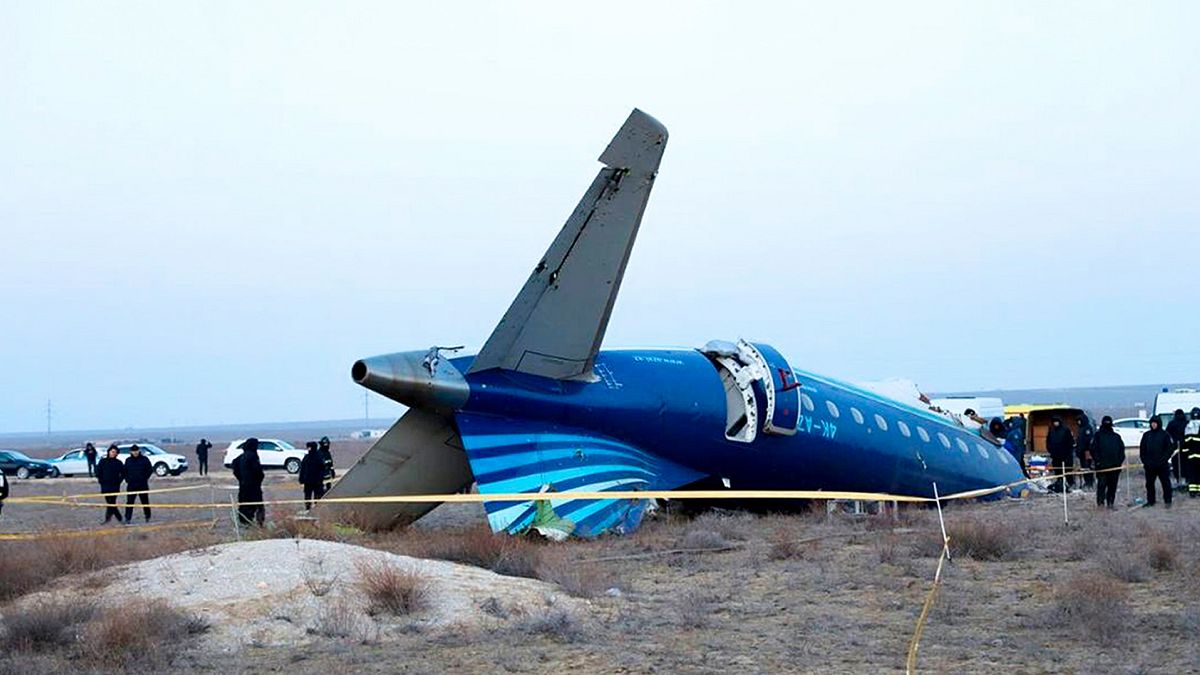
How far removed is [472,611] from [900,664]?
3.86m

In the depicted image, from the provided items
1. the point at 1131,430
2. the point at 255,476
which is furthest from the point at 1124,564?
the point at 1131,430

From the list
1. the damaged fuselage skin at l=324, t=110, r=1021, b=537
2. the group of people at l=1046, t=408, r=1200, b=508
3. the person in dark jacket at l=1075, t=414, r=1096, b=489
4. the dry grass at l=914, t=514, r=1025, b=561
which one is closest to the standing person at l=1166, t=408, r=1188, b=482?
the group of people at l=1046, t=408, r=1200, b=508

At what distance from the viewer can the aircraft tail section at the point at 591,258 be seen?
56.5 ft

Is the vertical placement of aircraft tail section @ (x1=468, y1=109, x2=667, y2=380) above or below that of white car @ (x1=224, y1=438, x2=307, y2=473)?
above

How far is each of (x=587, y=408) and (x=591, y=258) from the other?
2.27m

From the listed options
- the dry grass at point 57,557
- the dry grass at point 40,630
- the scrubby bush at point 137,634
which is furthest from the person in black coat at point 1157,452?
the dry grass at point 40,630

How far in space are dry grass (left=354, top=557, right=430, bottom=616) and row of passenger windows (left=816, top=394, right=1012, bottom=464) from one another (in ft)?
36.2

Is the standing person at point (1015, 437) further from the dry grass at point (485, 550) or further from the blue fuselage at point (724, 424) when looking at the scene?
the dry grass at point (485, 550)

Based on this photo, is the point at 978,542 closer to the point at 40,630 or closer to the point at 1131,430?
the point at 40,630

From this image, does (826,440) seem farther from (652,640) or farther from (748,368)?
(652,640)

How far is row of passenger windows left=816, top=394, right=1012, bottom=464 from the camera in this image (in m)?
22.0

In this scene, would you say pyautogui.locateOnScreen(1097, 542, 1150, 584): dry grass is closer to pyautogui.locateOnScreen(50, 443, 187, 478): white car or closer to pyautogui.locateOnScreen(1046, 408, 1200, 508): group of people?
pyautogui.locateOnScreen(1046, 408, 1200, 508): group of people

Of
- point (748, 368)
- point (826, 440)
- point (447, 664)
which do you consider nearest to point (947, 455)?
point (826, 440)

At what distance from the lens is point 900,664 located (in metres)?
Result: 9.73
